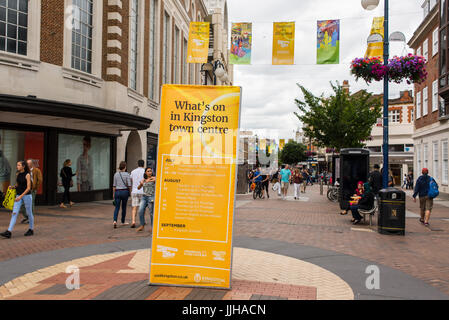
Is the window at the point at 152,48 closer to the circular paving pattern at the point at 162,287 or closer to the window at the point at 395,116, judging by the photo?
the circular paving pattern at the point at 162,287

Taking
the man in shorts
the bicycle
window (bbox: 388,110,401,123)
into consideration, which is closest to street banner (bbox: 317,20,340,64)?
the man in shorts

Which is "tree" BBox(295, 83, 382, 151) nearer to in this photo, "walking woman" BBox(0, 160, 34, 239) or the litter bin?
the litter bin

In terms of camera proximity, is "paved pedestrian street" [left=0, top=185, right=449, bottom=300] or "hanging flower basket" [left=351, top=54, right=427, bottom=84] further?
"hanging flower basket" [left=351, top=54, right=427, bottom=84]

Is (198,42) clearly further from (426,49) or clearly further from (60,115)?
(426,49)

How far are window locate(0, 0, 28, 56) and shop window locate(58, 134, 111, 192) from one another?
152 inches

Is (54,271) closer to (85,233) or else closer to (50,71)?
(85,233)

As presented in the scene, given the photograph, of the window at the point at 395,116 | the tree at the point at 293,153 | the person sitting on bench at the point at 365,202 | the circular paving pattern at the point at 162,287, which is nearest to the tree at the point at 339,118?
the person sitting on bench at the point at 365,202

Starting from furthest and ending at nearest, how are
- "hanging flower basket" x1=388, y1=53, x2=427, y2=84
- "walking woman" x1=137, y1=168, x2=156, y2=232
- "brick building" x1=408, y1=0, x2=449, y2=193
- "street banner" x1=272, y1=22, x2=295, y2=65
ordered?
"brick building" x1=408, y1=0, x2=449, y2=193
"street banner" x1=272, y1=22, x2=295, y2=65
"hanging flower basket" x1=388, y1=53, x2=427, y2=84
"walking woman" x1=137, y1=168, x2=156, y2=232

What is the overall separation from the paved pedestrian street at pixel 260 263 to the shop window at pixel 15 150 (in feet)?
13.3

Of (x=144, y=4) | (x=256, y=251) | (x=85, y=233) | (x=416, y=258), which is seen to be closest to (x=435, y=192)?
(x=416, y=258)

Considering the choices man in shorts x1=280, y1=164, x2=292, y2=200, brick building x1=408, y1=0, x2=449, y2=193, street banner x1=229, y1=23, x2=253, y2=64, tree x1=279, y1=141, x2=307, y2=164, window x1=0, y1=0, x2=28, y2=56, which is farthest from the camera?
tree x1=279, y1=141, x2=307, y2=164

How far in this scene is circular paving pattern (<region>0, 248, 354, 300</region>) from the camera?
14.8 ft

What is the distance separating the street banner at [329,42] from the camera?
44.7ft

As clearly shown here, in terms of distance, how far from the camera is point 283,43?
14109 millimetres
